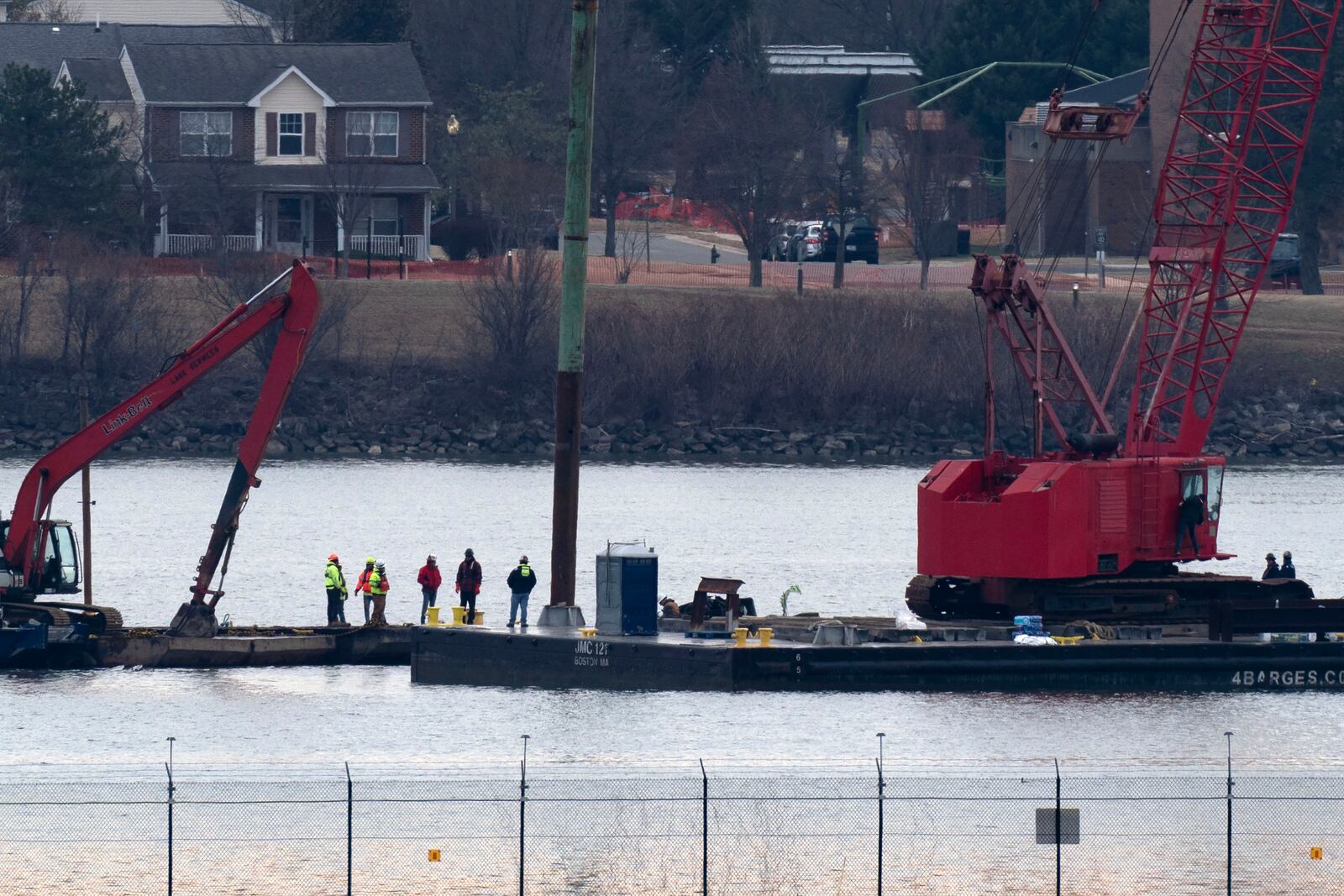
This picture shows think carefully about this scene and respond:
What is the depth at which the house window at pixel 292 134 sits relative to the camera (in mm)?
110688

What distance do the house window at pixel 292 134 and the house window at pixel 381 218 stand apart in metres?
4.61

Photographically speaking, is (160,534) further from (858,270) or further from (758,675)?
(858,270)

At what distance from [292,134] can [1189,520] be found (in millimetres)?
74364

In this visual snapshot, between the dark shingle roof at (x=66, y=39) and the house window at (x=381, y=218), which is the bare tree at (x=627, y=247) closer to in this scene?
the house window at (x=381, y=218)

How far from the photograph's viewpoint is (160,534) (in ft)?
219

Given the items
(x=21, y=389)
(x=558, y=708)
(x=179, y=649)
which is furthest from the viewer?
(x=21, y=389)

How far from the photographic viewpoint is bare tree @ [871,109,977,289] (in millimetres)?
113625

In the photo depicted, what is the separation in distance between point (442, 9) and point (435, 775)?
362 feet

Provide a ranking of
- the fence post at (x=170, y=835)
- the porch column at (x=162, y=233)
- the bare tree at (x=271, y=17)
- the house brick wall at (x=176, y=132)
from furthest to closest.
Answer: the bare tree at (x=271, y=17), the house brick wall at (x=176, y=132), the porch column at (x=162, y=233), the fence post at (x=170, y=835)

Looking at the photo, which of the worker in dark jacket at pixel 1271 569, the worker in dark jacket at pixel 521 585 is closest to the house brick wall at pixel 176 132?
the worker in dark jacket at pixel 521 585

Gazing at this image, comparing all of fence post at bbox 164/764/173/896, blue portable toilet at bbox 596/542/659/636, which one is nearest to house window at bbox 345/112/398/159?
blue portable toilet at bbox 596/542/659/636

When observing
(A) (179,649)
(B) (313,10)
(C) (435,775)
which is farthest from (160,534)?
(B) (313,10)

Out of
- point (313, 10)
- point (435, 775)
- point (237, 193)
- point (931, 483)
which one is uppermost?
point (313, 10)

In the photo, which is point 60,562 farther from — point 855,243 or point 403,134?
point 855,243
